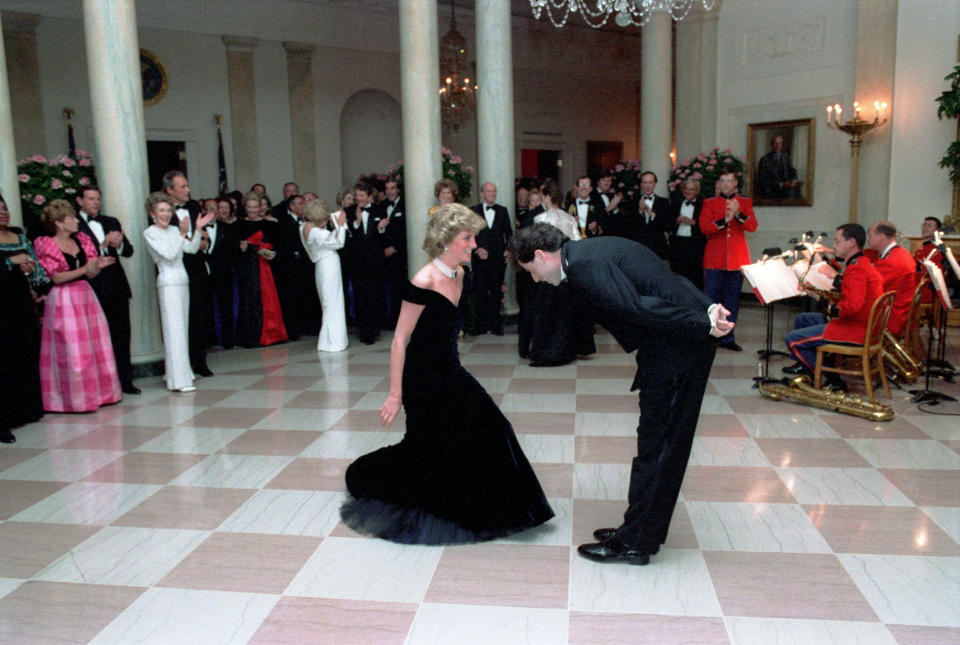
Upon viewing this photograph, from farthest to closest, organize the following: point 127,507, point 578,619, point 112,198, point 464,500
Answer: point 112,198 < point 127,507 < point 464,500 < point 578,619

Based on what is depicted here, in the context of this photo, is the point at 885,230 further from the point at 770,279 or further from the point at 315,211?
the point at 315,211

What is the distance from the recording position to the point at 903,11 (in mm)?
9742

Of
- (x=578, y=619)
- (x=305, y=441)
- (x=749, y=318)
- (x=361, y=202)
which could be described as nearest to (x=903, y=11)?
(x=749, y=318)

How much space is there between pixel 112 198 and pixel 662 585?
19.5 feet

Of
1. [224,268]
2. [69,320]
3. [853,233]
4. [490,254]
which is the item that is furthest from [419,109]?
[853,233]

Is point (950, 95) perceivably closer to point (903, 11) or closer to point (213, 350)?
point (903, 11)

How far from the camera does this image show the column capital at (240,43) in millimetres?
12953

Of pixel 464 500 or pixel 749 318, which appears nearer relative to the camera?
pixel 464 500

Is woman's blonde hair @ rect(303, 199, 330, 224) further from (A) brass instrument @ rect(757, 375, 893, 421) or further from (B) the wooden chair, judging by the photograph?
(B) the wooden chair

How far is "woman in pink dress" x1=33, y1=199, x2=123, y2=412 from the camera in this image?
611cm

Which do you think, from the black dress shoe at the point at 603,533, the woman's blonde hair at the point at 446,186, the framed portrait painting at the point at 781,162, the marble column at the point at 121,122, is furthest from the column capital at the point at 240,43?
the black dress shoe at the point at 603,533

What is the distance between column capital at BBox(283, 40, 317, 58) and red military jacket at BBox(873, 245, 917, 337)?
1025 cm

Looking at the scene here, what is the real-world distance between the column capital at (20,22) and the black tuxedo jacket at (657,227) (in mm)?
8619

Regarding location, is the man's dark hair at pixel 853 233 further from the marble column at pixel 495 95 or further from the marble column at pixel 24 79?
the marble column at pixel 24 79
